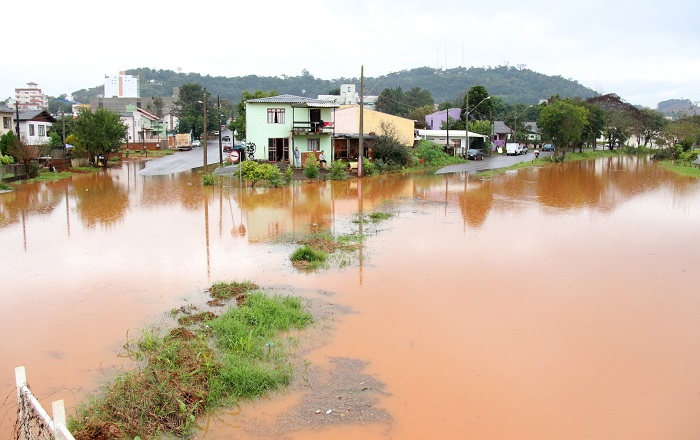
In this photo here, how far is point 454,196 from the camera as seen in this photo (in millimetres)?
27766

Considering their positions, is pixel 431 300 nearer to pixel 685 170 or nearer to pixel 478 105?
pixel 685 170

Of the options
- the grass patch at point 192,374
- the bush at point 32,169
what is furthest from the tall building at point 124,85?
the grass patch at point 192,374

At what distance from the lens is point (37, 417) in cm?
526

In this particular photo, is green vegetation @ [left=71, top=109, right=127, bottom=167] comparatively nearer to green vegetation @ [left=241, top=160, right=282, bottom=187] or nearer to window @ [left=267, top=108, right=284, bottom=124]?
window @ [left=267, top=108, right=284, bottom=124]

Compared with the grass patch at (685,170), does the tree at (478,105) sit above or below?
above

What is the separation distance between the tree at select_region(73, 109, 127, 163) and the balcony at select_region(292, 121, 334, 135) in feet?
47.4

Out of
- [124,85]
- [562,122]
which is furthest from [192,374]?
[124,85]

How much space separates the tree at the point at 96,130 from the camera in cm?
4097

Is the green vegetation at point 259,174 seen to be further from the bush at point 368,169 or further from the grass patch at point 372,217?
the grass patch at point 372,217

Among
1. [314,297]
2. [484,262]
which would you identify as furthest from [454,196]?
[314,297]

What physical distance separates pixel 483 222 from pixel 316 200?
806cm

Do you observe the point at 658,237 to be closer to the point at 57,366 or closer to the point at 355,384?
the point at 355,384

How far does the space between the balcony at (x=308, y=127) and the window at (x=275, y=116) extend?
101 cm

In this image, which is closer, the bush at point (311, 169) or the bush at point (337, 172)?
the bush at point (311, 169)
